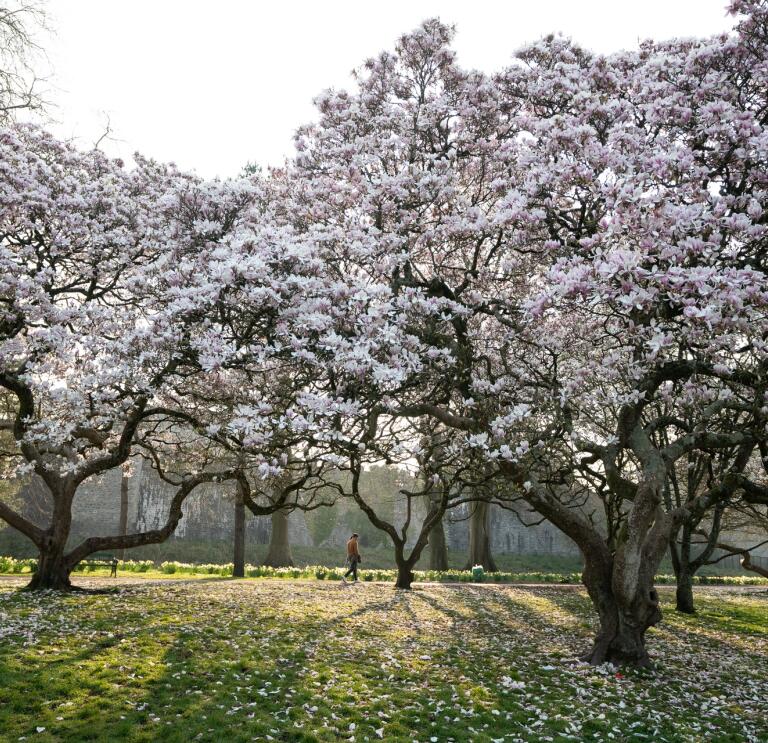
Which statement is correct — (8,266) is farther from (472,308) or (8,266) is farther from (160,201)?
(472,308)

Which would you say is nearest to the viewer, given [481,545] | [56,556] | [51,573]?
[51,573]

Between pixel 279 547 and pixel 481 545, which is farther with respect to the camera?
pixel 481 545

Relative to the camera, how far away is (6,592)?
16172 millimetres

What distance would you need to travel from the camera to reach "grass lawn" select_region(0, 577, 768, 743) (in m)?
8.00

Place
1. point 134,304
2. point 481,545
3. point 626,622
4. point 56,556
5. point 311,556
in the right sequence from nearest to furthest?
1. point 626,622
2. point 134,304
3. point 56,556
4. point 481,545
5. point 311,556

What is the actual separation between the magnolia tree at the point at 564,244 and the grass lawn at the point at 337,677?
1982 mm

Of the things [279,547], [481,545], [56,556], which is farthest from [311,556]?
[56,556]

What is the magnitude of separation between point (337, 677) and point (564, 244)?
23.6 ft

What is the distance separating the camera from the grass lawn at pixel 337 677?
26.2ft

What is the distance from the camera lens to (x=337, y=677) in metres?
10.1

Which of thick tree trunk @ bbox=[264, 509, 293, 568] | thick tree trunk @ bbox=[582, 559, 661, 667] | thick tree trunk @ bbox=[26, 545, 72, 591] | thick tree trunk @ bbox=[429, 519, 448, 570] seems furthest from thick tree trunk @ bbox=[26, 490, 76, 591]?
thick tree trunk @ bbox=[429, 519, 448, 570]

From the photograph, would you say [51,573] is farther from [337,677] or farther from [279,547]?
[279,547]

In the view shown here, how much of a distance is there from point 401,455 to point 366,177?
469cm

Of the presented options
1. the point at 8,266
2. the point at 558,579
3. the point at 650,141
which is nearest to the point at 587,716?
the point at 650,141
